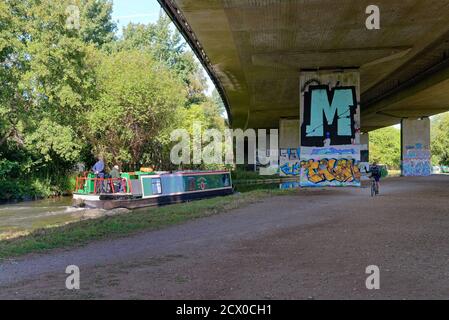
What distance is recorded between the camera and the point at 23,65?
25.2 metres

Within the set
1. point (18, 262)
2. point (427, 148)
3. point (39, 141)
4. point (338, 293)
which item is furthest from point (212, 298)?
point (427, 148)

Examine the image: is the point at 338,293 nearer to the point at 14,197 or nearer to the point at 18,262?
the point at 18,262

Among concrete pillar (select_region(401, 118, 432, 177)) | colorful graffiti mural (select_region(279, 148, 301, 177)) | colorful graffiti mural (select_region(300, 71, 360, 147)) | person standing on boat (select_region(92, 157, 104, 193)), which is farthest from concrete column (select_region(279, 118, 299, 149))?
person standing on boat (select_region(92, 157, 104, 193))

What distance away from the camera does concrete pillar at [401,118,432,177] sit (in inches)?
1677

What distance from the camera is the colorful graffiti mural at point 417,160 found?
140ft

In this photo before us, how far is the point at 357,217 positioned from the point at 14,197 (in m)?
A: 23.0

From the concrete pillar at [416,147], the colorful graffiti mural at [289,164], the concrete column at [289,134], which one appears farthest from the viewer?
the concrete column at [289,134]

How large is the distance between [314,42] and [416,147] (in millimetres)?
26844

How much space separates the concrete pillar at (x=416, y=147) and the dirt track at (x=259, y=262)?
33.2 metres

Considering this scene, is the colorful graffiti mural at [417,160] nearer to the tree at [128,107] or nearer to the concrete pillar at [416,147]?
the concrete pillar at [416,147]

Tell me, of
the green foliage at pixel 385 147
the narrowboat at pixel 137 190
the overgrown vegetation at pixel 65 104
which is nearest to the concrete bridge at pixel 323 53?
the overgrown vegetation at pixel 65 104

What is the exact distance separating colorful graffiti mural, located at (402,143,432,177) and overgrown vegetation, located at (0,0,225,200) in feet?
68.4

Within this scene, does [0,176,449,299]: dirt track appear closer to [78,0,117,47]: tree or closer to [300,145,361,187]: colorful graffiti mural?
[300,145,361,187]: colorful graffiti mural

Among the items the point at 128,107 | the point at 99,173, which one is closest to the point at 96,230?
the point at 99,173
